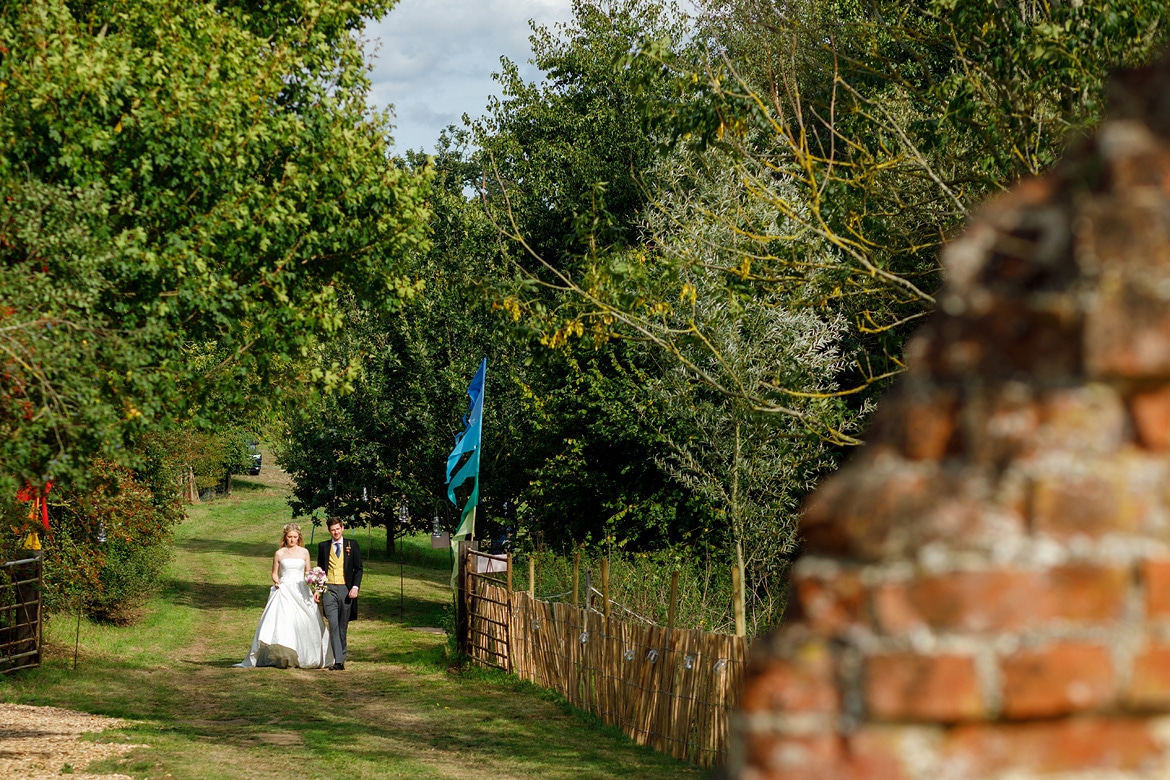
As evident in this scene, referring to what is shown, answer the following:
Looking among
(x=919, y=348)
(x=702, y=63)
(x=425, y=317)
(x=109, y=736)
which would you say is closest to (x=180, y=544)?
(x=425, y=317)

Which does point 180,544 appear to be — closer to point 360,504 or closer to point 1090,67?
point 360,504

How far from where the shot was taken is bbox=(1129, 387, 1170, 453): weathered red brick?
1460 millimetres

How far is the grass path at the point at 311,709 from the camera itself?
407 inches

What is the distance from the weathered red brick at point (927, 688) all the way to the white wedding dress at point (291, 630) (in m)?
16.2

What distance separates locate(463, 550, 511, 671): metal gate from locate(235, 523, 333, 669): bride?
2152 millimetres

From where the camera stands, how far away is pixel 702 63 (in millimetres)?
9359

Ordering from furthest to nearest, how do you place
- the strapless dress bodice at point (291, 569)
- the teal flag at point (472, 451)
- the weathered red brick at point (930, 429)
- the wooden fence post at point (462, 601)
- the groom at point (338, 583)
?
1. the strapless dress bodice at point (291, 569)
2. the wooden fence post at point (462, 601)
3. the groom at point (338, 583)
4. the teal flag at point (472, 451)
5. the weathered red brick at point (930, 429)

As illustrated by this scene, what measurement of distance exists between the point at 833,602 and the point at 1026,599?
23 cm

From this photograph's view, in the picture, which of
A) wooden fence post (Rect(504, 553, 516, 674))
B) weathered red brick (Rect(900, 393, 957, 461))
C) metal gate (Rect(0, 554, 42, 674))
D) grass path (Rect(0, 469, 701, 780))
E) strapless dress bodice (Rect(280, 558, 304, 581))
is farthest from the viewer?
strapless dress bodice (Rect(280, 558, 304, 581))

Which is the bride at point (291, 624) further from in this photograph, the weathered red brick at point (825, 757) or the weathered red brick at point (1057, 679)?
the weathered red brick at point (1057, 679)

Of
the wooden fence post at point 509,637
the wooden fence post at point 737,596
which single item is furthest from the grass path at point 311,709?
the wooden fence post at point 737,596

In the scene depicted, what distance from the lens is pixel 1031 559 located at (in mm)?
1442

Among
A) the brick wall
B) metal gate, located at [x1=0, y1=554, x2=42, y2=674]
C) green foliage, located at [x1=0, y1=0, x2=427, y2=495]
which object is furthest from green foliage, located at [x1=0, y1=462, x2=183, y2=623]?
the brick wall

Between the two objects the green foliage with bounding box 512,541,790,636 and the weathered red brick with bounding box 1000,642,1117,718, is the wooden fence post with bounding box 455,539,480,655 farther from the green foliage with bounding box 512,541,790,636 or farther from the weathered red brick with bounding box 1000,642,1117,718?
the weathered red brick with bounding box 1000,642,1117,718
